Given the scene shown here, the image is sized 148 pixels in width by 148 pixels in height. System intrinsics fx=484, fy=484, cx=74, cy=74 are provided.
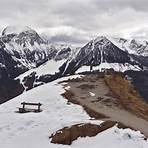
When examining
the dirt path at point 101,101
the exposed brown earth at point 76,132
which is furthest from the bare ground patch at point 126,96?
the exposed brown earth at point 76,132

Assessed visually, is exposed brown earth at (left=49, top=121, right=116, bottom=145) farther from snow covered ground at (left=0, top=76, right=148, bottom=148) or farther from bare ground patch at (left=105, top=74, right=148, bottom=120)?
bare ground patch at (left=105, top=74, right=148, bottom=120)

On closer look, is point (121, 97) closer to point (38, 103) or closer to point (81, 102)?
point (81, 102)

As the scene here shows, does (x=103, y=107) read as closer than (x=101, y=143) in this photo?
No

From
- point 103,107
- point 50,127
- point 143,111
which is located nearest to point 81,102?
point 103,107

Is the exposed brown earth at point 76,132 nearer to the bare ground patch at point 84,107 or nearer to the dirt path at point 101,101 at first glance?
the dirt path at point 101,101

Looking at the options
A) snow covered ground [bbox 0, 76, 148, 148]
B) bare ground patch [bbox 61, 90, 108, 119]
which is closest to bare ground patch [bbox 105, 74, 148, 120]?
bare ground patch [bbox 61, 90, 108, 119]

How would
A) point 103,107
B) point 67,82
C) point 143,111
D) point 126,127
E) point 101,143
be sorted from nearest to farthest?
point 101,143
point 126,127
point 103,107
point 143,111
point 67,82
